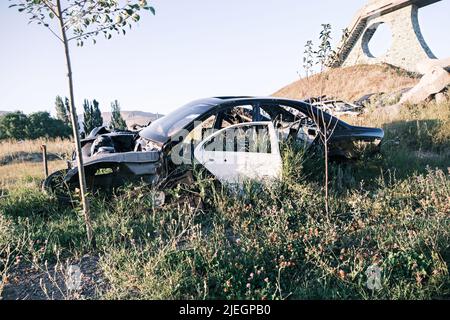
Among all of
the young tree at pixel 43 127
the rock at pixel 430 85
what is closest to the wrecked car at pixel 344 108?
the rock at pixel 430 85

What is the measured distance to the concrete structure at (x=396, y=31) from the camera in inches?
936

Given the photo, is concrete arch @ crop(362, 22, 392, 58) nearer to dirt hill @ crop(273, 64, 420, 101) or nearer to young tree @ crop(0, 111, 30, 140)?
dirt hill @ crop(273, 64, 420, 101)

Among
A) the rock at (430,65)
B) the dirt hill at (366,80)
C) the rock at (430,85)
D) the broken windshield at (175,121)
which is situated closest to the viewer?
the broken windshield at (175,121)

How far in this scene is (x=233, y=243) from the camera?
10.4 ft

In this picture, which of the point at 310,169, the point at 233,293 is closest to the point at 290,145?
the point at 310,169

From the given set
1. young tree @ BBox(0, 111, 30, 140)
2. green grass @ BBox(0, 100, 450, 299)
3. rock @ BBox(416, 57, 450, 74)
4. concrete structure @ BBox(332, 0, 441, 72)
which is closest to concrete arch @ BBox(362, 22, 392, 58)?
concrete structure @ BBox(332, 0, 441, 72)

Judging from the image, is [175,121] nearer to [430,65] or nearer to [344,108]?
[344,108]

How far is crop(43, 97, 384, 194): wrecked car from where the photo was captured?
3.91 m

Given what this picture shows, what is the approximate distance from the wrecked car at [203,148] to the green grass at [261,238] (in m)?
0.26

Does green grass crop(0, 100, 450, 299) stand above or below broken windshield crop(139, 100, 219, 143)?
below

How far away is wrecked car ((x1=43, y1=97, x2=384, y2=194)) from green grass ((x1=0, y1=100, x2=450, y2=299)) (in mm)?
258

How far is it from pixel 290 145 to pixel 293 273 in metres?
2.08

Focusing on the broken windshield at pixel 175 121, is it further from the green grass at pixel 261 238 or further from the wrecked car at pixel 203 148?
the green grass at pixel 261 238
